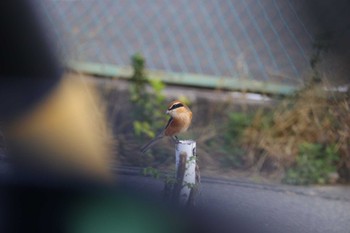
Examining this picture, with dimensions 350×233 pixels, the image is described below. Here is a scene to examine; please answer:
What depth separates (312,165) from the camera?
3.26m

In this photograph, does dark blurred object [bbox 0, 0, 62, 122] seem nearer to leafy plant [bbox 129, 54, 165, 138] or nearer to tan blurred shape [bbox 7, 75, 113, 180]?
tan blurred shape [bbox 7, 75, 113, 180]

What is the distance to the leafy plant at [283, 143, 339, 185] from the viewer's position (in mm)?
3166

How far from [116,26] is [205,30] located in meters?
0.63

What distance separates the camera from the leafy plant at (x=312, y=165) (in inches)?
125

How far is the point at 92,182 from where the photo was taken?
2.38 metres

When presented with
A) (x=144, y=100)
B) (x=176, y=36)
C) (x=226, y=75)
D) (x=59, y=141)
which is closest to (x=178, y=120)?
(x=59, y=141)

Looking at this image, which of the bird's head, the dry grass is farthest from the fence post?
the dry grass

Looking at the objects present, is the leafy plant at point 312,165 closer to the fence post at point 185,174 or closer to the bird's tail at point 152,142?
the bird's tail at point 152,142

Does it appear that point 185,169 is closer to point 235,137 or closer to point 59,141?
point 59,141

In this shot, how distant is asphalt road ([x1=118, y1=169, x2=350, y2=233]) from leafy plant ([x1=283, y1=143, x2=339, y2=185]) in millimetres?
76

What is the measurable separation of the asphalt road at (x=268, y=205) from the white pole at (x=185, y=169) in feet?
0.26

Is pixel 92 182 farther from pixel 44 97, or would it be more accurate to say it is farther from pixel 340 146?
pixel 340 146

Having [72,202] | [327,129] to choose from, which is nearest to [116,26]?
[327,129]

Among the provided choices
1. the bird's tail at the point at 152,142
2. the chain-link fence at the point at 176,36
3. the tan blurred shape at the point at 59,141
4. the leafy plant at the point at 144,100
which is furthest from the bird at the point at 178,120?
the chain-link fence at the point at 176,36
